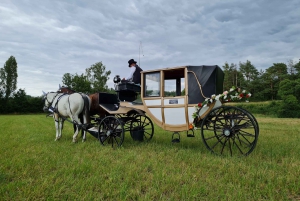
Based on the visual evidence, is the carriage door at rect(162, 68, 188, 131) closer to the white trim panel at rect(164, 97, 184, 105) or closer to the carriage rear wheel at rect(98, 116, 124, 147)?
the white trim panel at rect(164, 97, 184, 105)

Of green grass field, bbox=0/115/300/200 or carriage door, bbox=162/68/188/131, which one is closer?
green grass field, bbox=0/115/300/200

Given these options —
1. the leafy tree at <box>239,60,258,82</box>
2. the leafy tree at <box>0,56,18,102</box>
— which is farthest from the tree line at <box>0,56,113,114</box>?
the leafy tree at <box>239,60,258,82</box>

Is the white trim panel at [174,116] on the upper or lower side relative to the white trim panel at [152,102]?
lower

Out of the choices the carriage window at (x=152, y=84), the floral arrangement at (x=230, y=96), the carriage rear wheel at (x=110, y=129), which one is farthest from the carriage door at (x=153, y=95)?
the floral arrangement at (x=230, y=96)

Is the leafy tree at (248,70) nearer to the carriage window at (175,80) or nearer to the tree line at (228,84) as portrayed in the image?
the tree line at (228,84)

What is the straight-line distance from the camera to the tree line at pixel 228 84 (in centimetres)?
3557

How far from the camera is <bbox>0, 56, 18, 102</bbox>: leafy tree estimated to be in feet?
135

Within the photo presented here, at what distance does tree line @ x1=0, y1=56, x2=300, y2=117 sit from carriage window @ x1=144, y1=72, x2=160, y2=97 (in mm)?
31793

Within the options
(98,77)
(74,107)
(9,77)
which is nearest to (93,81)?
(98,77)

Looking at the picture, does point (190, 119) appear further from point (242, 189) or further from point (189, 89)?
point (242, 189)

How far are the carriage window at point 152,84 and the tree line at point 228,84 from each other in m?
31.8

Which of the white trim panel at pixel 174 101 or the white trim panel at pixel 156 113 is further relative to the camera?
the white trim panel at pixel 156 113

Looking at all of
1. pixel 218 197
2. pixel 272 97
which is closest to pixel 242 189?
pixel 218 197

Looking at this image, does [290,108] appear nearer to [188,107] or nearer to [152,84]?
[188,107]
